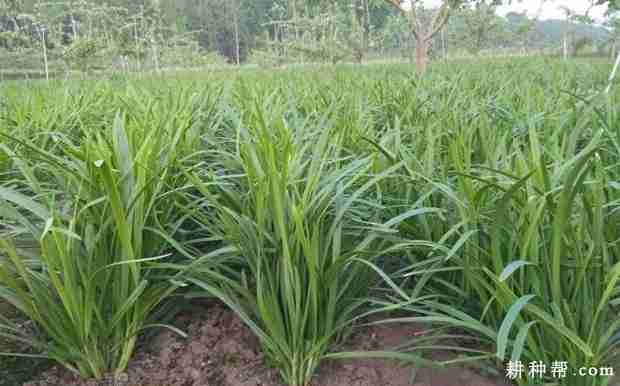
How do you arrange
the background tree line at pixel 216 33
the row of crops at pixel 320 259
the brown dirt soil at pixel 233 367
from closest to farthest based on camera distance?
1. the row of crops at pixel 320 259
2. the brown dirt soil at pixel 233 367
3. the background tree line at pixel 216 33

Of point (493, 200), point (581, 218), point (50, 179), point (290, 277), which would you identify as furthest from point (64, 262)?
point (581, 218)

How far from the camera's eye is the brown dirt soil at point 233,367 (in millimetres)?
1160

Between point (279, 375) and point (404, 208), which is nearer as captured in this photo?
point (279, 375)

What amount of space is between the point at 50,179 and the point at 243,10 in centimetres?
4599

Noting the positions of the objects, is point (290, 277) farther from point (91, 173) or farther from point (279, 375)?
point (91, 173)

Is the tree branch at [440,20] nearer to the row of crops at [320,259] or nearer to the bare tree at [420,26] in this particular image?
the bare tree at [420,26]

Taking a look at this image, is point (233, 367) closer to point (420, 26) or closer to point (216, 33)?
point (420, 26)

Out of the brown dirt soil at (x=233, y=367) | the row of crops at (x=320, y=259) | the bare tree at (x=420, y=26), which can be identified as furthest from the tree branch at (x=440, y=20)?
the brown dirt soil at (x=233, y=367)

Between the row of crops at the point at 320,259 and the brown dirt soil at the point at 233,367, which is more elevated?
the row of crops at the point at 320,259

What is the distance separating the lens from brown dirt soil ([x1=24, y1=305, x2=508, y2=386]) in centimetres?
116

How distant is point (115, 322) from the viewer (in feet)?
3.76

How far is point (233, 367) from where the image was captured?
1.22 m

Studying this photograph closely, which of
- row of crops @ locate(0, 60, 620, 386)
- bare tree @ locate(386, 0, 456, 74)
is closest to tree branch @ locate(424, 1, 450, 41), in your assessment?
bare tree @ locate(386, 0, 456, 74)

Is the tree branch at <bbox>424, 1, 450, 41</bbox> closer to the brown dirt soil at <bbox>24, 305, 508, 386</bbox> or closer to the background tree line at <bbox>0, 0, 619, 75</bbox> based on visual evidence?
the background tree line at <bbox>0, 0, 619, 75</bbox>
